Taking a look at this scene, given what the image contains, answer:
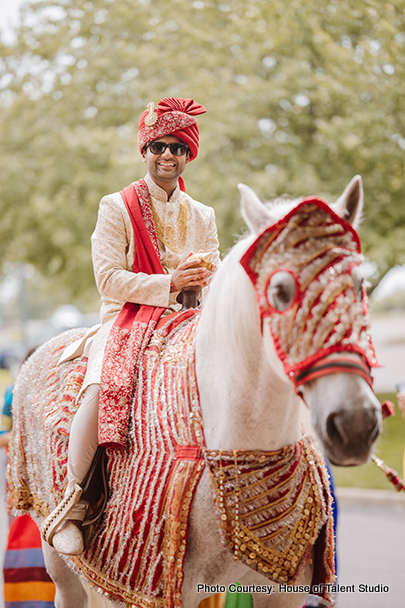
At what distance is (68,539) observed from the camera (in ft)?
7.70

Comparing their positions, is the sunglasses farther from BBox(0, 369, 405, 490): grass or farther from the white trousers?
BBox(0, 369, 405, 490): grass

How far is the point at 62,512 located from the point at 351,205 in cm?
165

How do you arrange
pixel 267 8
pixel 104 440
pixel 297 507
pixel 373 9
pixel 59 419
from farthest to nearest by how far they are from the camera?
pixel 267 8 < pixel 373 9 < pixel 59 419 < pixel 104 440 < pixel 297 507

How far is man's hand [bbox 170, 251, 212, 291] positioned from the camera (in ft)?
7.68

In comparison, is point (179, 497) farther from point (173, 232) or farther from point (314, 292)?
point (173, 232)

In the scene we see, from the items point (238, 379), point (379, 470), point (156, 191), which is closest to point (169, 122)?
point (156, 191)

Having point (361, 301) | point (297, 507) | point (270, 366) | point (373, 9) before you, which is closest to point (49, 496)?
point (297, 507)

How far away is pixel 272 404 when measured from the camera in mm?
1952

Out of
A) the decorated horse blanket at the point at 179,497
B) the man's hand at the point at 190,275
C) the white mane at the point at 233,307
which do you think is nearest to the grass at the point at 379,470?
the decorated horse blanket at the point at 179,497

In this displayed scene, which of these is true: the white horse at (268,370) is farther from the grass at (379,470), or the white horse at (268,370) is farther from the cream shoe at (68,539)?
the grass at (379,470)

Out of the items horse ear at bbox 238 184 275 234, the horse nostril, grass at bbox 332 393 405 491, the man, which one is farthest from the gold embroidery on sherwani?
grass at bbox 332 393 405 491

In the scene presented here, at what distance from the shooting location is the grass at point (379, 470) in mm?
7781

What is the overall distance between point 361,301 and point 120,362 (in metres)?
1.08

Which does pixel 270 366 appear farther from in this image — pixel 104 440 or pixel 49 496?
pixel 49 496
